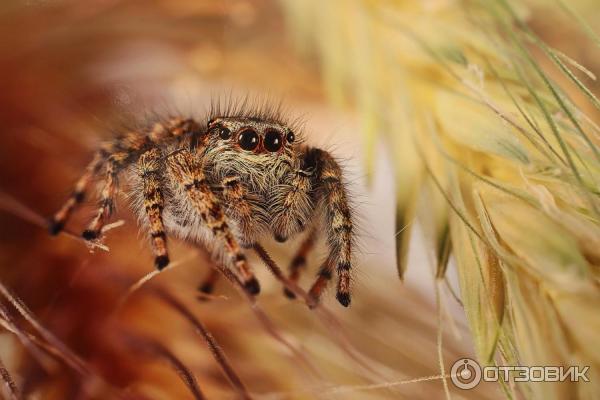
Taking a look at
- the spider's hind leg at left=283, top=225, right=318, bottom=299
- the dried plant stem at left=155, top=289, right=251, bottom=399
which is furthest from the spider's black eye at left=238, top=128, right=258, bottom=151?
the dried plant stem at left=155, top=289, right=251, bottom=399

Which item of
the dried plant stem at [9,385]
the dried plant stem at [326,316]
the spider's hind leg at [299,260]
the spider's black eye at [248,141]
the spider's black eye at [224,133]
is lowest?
the dried plant stem at [9,385]

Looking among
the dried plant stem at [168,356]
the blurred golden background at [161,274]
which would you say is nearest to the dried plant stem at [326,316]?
the blurred golden background at [161,274]

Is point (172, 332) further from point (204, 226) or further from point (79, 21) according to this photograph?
point (79, 21)

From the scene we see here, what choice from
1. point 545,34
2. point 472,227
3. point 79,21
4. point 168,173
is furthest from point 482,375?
point 79,21

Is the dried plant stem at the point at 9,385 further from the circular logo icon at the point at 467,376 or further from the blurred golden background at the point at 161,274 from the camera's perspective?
the circular logo icon at the point at 467,376

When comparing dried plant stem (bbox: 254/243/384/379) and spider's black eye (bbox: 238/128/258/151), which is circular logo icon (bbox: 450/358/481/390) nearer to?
dried plant stem (bbox: 254/243/384/379)

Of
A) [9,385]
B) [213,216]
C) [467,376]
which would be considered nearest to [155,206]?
[213,216]
